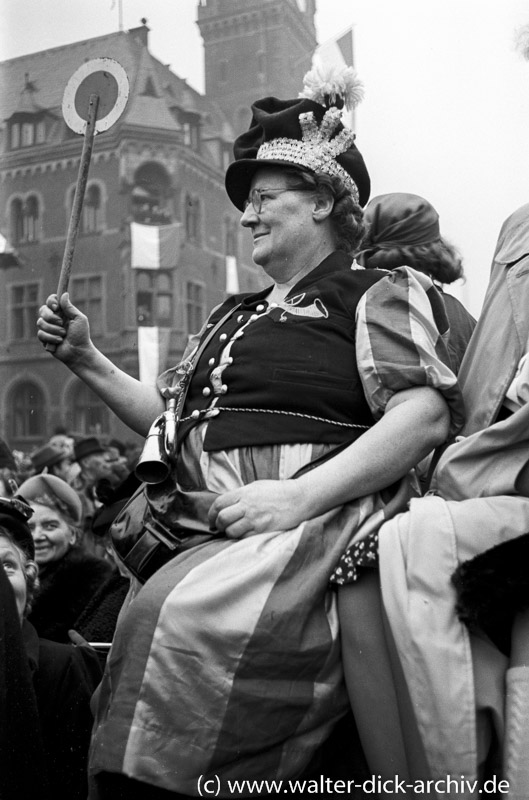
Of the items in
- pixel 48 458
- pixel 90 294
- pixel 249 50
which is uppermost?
pixel 249 50

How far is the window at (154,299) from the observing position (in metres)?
23.5

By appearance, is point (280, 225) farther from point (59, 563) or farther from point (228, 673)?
point (59, 563)

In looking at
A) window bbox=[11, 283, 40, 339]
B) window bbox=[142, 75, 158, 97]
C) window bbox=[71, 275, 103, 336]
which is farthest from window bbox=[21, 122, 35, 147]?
window bbox=[71, 275, 103, 336]

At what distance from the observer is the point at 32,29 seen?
38.0 feet

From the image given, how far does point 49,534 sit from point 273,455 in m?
2.45

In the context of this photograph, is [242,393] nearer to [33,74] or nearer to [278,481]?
[278,481]

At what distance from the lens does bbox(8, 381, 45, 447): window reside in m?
28.0

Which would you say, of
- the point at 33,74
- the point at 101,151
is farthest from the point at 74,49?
the point at 101,151

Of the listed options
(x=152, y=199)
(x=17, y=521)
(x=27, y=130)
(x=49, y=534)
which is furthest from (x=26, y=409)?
(x=17, y=521)

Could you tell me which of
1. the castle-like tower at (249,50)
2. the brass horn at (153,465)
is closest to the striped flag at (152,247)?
the castle-like tower at (249,50)

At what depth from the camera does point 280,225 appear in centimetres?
273

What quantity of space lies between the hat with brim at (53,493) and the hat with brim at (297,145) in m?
2.30

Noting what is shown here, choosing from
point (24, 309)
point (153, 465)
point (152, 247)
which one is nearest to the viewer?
point (153, 465)

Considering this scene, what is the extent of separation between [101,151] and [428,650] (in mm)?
25870
